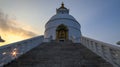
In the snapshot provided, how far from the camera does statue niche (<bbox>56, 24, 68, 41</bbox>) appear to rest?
2609cm

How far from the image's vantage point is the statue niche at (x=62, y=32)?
26086 mm

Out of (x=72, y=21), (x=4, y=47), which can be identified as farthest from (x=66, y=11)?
(x=4, y=47)

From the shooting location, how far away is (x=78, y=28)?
31.2m

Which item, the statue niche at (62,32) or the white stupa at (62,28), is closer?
the statue niche at (62,32)

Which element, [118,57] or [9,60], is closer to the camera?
[118,57]

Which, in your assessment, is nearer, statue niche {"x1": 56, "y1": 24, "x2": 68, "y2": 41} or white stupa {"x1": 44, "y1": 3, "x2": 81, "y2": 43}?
statue niche {"x1": 56, "y1": 24, "x2": 68, "y2": 41}

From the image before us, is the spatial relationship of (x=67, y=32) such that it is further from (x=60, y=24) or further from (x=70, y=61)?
(x=70, y=61)

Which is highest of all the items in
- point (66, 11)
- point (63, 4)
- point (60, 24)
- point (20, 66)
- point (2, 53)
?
point (63, 4)

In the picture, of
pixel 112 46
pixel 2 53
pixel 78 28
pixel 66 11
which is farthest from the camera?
pixel 66 11

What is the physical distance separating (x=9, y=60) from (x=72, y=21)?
24.6 m

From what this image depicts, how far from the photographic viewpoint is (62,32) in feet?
88.2

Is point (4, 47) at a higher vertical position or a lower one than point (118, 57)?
higher

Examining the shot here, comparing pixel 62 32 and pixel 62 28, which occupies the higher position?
pixel 62 28

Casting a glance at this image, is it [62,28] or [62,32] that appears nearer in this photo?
[62,32]
